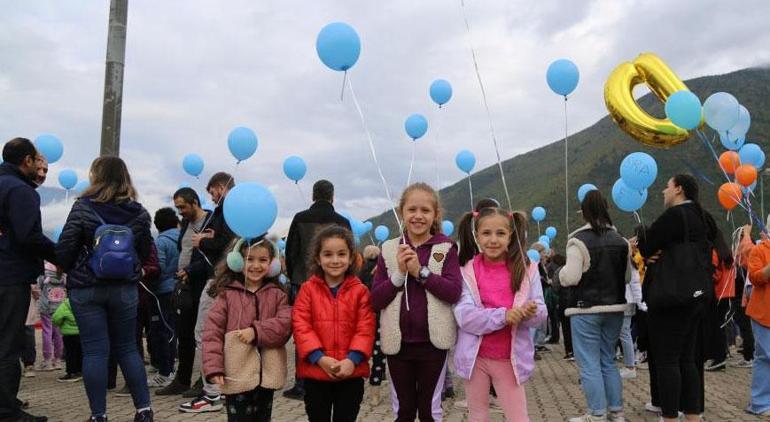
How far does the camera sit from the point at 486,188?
7850 cm

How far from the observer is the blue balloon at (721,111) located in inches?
192

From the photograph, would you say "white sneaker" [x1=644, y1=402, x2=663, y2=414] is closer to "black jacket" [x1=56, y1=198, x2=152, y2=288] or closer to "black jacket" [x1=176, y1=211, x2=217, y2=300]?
"black jacket" [x1=176, y1=211, x2=217, y2=300]

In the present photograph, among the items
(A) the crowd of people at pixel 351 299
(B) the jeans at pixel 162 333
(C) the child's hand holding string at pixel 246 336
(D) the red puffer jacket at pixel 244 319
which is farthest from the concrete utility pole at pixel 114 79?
(C) the child's hand holding string at pixel 246 336

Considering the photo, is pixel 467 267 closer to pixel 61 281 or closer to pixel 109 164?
pixel 109 164

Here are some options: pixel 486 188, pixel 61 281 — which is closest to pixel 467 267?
pixel 61 281

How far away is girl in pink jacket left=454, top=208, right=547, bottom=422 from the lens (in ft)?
10.3

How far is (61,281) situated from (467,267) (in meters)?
5.73

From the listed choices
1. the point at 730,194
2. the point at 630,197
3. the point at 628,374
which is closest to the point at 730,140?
the point at 730,194

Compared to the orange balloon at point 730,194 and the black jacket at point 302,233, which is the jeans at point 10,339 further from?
the orange balloon at point 730,194

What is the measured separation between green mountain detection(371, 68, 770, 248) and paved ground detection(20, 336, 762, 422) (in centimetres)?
3016

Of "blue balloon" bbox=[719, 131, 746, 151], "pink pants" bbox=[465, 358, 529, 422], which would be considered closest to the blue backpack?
"pink pants" bbox=[465, 358, 529, 422]

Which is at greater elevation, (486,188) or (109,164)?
(486,188)

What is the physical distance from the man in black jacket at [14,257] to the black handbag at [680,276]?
4124 millimetres

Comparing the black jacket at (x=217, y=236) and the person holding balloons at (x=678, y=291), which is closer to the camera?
the person holding balloons at (x=678, y=291)
